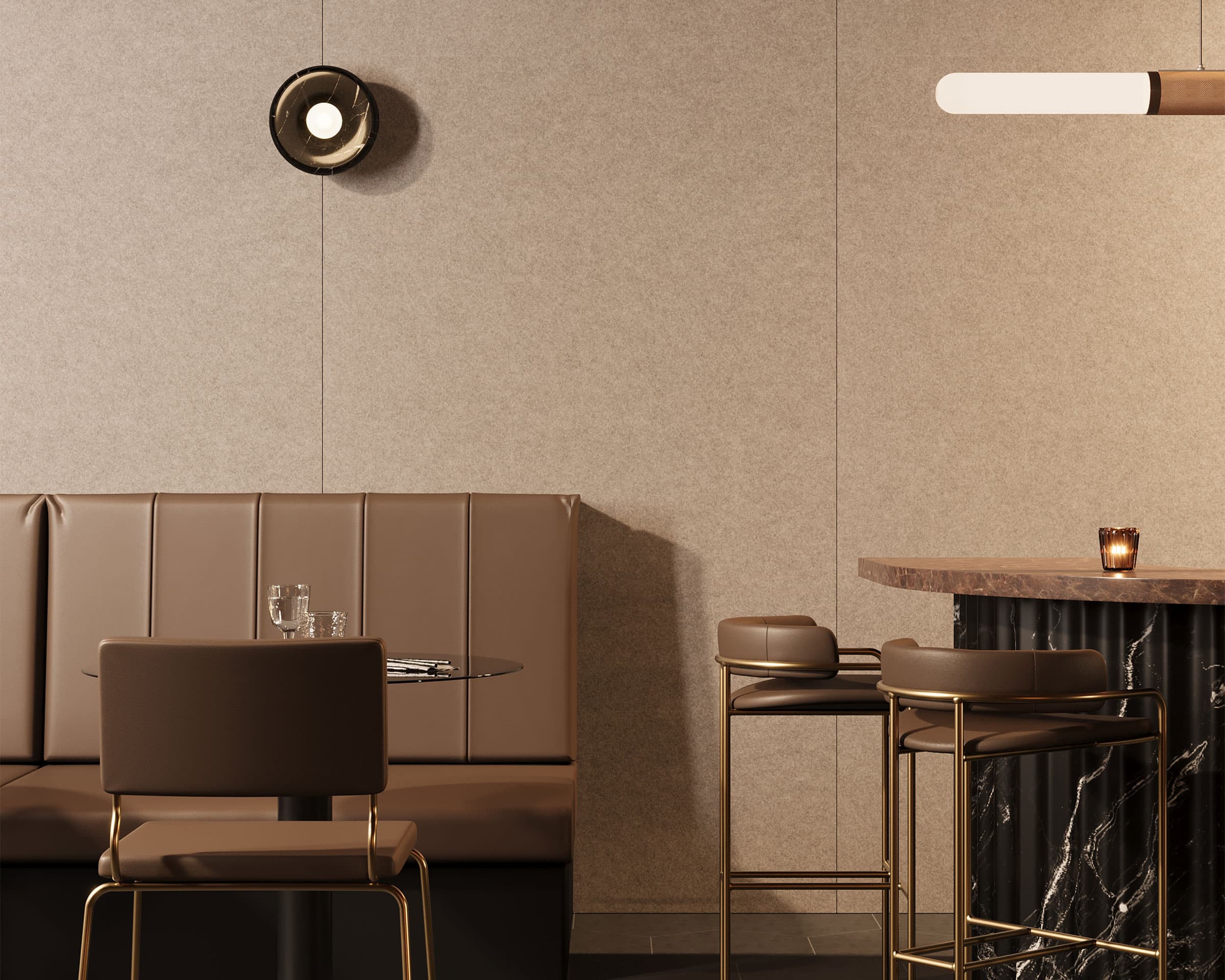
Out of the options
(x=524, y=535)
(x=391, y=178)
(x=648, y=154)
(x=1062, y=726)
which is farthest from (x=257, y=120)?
(x=1062, y=726)

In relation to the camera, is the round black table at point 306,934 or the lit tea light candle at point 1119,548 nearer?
the round black table at point 306,934

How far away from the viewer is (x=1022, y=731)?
204cm

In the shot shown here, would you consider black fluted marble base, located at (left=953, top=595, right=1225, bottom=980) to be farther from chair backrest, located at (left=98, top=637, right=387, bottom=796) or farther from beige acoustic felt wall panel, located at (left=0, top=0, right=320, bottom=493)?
beige acoustic felt wall panel, located at (left=0, top=0, right=320, bottom=493)

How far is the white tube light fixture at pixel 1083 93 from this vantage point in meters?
2.54

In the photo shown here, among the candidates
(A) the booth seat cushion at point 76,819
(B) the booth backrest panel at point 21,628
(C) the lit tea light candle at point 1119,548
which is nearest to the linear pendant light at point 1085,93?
(C) the lit tea light candle at point 1119,548

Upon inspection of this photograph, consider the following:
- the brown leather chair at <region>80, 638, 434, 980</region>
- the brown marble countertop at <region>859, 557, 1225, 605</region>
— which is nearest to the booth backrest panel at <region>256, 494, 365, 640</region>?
the brown leather chair at <region>80, 638, 434, 980</region>

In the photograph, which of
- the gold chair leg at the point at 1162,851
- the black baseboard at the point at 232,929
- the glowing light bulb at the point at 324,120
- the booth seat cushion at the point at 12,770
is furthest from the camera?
the glowing light bulb at the point at 324,120

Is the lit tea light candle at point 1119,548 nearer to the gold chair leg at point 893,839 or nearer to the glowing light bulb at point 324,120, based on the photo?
the gold chair leg at point 893,839

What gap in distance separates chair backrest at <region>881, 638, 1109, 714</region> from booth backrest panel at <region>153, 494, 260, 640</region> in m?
1.93

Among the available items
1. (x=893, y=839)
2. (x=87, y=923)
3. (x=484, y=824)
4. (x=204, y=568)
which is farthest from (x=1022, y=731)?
(x=204, y=568)

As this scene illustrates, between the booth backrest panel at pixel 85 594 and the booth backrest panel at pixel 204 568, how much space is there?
38mm

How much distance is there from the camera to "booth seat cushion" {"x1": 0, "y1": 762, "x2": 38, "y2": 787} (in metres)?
2.96

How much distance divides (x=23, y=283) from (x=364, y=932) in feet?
6.94

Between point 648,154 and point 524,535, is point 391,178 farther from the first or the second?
point 524,535
